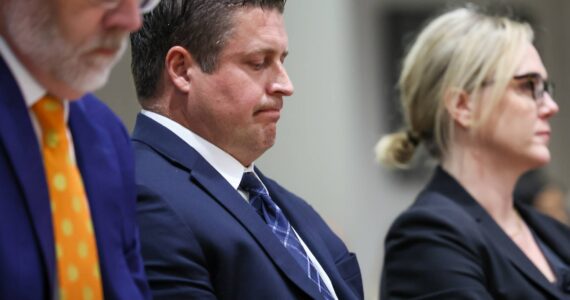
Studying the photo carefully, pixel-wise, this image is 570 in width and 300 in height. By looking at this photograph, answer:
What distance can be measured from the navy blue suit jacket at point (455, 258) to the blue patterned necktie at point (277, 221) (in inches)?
20.9

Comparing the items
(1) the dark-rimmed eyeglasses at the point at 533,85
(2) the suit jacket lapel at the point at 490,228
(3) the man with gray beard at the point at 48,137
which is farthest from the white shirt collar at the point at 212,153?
(1) the dark-rimmed eyeglasses at the point at 533,85

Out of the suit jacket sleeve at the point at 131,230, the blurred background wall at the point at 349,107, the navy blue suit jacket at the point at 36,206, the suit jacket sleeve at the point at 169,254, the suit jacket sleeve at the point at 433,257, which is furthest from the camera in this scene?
the blurred background wall at the point at 349,107

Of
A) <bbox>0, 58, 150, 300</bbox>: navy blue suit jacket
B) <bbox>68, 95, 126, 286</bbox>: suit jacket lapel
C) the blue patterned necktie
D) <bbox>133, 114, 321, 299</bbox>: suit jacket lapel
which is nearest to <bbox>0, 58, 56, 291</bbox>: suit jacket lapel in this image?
<bbox>0, 58, 150, 300</bbox>: navy blue suit jacket

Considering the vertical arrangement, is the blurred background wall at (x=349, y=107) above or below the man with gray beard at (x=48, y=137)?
below

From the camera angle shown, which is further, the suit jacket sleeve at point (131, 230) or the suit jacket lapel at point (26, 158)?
the suit jacket sleeve at point (131, 230)

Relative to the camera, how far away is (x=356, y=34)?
7160 mm

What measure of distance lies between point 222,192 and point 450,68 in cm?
97

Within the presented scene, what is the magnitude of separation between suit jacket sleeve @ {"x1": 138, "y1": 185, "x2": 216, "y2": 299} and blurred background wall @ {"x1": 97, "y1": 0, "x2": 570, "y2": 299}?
1358mm

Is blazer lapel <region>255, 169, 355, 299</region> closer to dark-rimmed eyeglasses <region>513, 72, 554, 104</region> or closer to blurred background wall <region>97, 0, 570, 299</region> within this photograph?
dark-rimmed eyeglasses <region>513, 72, 554, 104</region>

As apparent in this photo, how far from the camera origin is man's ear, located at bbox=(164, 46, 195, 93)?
76.3 inches

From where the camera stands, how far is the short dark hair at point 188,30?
75.9 inches

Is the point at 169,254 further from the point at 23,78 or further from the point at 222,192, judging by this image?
the point at 23,78

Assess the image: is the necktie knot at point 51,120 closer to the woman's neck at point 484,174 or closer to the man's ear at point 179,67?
the man's ear at point 179,67

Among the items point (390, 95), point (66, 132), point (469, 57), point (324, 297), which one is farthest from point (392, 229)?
point (390, 95)
